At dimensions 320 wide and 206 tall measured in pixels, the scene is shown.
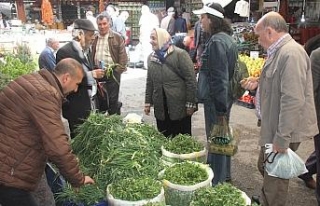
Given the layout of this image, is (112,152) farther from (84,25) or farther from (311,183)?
(311,183)

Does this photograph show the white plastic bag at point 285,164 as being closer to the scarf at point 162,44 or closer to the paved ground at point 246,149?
the paved ground at point 246,149

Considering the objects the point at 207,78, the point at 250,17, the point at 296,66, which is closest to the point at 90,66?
the point at 207,78

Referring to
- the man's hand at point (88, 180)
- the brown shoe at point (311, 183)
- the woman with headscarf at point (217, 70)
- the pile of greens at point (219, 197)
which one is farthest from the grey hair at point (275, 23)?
the brown shoe at point (311, 183)

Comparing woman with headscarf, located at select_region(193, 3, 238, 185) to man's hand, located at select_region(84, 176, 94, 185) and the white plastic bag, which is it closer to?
the white plastic bag

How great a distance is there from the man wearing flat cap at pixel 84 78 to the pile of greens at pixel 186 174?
1.76 metres

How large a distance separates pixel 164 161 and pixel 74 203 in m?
0.80

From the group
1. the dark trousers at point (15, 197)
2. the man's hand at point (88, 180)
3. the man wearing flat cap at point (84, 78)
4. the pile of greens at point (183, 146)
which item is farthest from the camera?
the man wearing flat cap at point (84, 78)

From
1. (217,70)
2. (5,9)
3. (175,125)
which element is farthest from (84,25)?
(5,9)

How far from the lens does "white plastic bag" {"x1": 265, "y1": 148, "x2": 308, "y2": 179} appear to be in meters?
2.79

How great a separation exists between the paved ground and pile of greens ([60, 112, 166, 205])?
141cm

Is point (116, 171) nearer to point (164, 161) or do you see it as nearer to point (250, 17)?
point (164, 161)

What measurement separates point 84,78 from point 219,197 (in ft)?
7.89

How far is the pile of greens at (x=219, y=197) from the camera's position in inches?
83.9

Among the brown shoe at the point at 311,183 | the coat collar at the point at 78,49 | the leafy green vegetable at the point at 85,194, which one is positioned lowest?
the brown shoe at the point at 311,183
